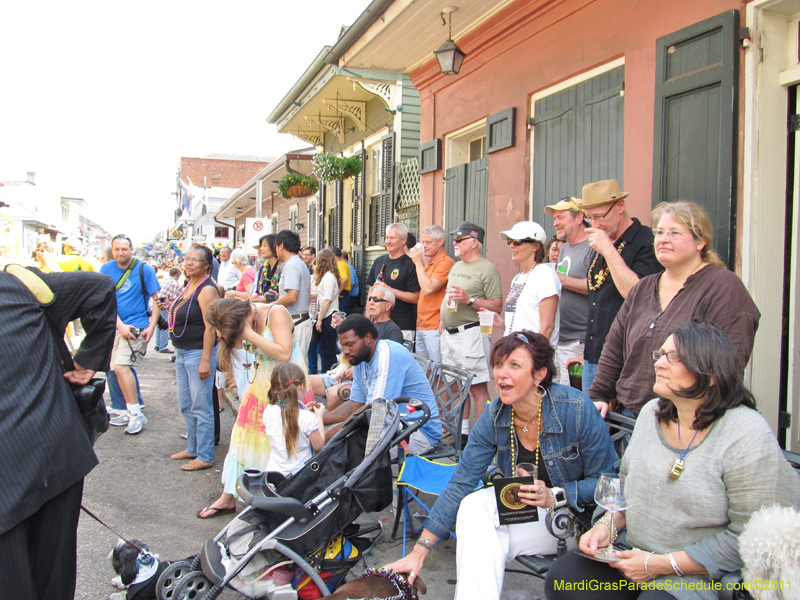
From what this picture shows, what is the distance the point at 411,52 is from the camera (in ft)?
27.3

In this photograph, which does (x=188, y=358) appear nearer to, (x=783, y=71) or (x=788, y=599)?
(x=788, y=599)

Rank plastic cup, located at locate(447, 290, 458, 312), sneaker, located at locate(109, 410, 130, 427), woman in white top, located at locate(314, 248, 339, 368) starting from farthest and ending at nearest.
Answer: woman in white top, located at locate(314, 248, 339, 368) → sneaker, located at locate(109, 410, 130, 427) → plastic cup, located at locate(447, 290, 458, 312)

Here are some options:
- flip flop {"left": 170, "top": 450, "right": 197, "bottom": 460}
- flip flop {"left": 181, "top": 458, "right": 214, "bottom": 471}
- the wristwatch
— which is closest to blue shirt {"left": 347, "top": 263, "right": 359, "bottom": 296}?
flip flop {"left": 170, "top": 450, "right": 197, "bottom": 460}

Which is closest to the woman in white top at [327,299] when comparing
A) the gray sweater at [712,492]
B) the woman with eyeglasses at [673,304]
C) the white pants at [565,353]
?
the white pants at [565,353]

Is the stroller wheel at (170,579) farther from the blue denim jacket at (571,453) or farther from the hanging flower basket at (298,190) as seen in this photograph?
the hanging flower basket at (298,190)

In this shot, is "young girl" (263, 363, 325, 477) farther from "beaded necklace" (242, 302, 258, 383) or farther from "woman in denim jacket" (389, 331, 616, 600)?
"woman in denim jacket" (389, 331, 616, 600)

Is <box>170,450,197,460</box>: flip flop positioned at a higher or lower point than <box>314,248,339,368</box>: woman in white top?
lower

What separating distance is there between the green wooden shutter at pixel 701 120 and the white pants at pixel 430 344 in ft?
8.72

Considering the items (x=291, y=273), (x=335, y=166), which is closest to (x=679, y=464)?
(x=291, y=273)

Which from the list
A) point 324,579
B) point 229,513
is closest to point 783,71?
point 324,579

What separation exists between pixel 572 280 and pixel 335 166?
813cm

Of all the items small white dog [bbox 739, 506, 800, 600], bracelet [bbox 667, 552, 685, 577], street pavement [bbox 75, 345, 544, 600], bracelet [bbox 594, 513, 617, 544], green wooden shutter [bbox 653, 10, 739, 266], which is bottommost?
street pavement [bbox 75, 345, 544, 600]

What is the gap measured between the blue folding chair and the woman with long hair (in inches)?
44.1

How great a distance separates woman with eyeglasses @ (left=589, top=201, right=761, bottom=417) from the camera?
2.69m
